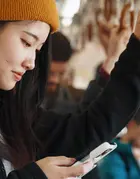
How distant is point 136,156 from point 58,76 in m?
0.68

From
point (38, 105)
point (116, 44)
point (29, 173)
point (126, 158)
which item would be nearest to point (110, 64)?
point (116, 44)

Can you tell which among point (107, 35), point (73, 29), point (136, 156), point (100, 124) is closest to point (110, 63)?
point (107, 35)

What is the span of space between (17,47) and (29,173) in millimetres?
219

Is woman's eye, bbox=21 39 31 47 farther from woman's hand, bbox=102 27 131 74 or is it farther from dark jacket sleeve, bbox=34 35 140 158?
woman's hand, bbox=102 27 131 74

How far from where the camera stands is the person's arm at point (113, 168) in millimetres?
1026

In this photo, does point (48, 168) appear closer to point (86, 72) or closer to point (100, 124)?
point (100, 124)

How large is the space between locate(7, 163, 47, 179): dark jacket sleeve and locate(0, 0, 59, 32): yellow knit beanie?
0.26 metres

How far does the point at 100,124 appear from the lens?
0.82 m

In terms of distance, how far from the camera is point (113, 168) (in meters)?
1.04

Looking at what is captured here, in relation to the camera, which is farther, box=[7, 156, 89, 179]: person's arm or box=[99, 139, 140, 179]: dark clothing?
box=[99, 139, 140, 179]: dark clothing

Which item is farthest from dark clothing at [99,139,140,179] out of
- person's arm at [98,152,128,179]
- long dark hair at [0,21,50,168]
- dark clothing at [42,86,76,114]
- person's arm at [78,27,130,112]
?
dark clothing at [42,86,76,114]

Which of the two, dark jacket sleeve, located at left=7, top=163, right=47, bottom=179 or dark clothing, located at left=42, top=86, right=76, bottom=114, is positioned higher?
dark jacket sleeve, located at left=7, top=163, right=47, bottom=179

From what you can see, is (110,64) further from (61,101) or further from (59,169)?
(59,169)

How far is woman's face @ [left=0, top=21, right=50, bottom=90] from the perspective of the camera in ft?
2.10
